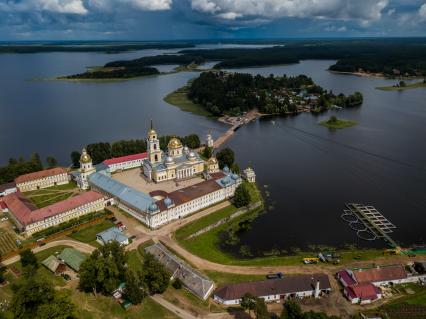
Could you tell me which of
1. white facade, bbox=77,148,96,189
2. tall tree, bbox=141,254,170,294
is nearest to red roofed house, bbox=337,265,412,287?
tall tree, bbox=141,254,170,294

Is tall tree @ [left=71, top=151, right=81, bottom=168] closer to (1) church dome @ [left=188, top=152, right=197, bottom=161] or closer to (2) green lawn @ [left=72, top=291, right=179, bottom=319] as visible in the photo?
(1) church dome @ [left=188, top=152, right=197, bottom=161]

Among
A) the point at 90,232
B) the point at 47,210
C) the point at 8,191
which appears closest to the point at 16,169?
the point at 8,191

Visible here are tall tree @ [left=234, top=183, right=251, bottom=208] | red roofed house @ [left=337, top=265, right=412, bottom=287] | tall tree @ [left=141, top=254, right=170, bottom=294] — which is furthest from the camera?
tall tree @ [left=234, top=183, right=251, bottom=208]

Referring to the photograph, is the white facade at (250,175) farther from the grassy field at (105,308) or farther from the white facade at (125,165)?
the grassy field at (105,308)

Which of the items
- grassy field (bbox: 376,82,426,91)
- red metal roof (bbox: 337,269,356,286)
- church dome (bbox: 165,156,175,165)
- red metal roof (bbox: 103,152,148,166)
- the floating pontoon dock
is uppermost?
grassy field (bbox: 376,82,426,91)

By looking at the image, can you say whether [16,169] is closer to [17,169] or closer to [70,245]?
[17,169]

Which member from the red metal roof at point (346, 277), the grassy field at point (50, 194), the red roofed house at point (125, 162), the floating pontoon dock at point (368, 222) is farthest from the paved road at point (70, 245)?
the floating pontoon dock at point (368, 222)
